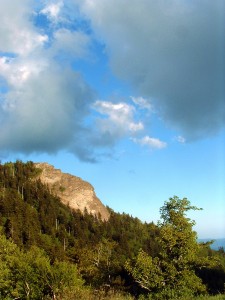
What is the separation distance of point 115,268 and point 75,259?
68.7 feet

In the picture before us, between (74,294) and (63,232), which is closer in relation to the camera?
(74,294)

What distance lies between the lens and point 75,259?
342ft

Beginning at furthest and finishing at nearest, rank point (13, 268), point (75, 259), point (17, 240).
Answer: point (17, 240)
point (75, 259)
point (13, 268)

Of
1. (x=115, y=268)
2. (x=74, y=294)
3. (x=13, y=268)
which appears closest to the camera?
(x=74, y=294)

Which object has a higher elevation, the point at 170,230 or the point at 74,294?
the point at 170,230

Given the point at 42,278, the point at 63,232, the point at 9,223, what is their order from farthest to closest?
1. the point at 63,232
2. the point at 9,223
3. the point at 42,278

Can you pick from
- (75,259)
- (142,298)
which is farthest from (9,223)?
(142,298)

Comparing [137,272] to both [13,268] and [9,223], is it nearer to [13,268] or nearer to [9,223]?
[13,268]

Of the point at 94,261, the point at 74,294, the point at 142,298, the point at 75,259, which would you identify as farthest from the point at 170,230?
the point at 75,259

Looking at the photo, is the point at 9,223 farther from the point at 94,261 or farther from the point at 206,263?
the point at 206,263

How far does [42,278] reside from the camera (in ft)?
191

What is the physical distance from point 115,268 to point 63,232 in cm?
11607

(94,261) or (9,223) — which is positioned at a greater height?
(9,223)

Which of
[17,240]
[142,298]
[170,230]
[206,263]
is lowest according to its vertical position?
[142,298]
